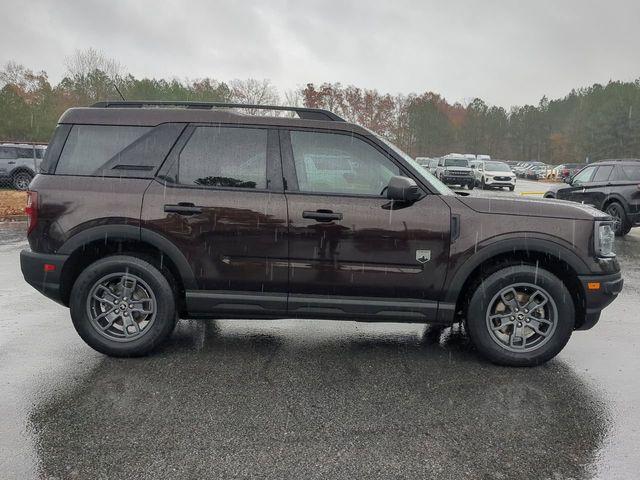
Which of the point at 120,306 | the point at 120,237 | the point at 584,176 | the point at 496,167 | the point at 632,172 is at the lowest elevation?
the point at 120,306

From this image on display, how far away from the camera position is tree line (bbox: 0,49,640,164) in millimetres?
47781

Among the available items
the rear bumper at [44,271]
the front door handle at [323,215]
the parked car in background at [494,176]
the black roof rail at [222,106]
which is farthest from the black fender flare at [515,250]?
the parked car in background at [494,176]

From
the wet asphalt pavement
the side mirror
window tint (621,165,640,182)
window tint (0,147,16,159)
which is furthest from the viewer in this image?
window tint (0,147,16,159)

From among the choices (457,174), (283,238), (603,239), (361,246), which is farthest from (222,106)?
(457,174)

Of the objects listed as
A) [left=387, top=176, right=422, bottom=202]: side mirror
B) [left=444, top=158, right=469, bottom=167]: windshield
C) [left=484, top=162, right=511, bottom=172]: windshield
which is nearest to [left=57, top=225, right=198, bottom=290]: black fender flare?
[left=387, top=176, right=422, bottom=202]: side mirror

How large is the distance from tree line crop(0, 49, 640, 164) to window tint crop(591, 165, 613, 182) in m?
26.6

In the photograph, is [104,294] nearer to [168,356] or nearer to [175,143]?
[168,356]

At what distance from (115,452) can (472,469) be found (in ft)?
6.37

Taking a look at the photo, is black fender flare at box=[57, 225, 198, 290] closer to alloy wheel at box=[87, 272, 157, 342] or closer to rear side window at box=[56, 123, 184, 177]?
alloy wheel at box=[87, 272, 157, 342]

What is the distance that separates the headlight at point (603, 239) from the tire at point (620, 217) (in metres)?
8.36

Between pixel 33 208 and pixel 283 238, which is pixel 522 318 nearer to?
pixel 283 238

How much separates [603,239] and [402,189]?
1689mm

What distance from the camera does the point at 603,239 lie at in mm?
3865

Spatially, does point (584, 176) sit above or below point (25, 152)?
below
